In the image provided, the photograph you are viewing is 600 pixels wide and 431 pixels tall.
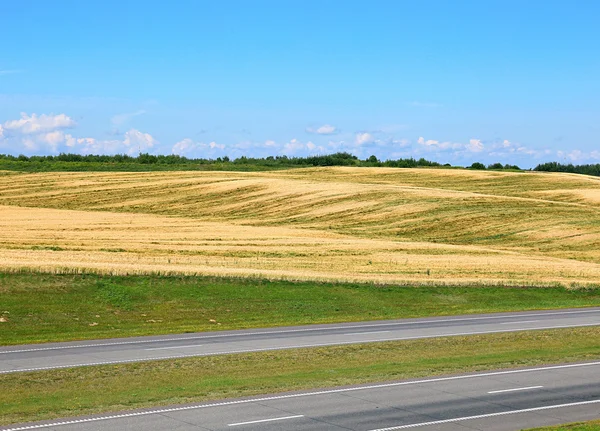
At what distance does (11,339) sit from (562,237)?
52120 mm

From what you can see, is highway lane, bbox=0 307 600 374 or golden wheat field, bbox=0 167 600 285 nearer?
highway lane, bbox=0 307 600 374

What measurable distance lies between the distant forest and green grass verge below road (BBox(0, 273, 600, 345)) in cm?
9823

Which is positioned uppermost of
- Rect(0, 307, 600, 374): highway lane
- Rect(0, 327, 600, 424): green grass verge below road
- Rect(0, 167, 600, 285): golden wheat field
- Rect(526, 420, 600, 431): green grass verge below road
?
Rect(0, 167, 600, 285): golden wheat field

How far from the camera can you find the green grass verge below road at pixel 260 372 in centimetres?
2409

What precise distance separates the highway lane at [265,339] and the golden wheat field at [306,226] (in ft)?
29.6

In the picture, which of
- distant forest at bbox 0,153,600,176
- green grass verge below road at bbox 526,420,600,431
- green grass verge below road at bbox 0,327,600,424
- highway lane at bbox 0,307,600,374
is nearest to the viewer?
green grass verge below road at bbox 526,420,600,431

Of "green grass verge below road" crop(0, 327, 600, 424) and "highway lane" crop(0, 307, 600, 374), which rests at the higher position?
"green grass verge below road" crop(0, 327, 600, 424)

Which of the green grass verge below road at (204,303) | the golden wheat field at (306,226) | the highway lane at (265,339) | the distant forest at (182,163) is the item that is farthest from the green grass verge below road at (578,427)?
the distant forest at (182,163)

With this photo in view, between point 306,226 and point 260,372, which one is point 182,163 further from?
point 260,372

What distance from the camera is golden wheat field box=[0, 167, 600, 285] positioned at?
55594 mm

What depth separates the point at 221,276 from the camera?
160 ft

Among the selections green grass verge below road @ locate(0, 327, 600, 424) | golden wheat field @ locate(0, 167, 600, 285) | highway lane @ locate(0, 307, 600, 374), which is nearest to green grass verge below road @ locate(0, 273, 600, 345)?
golden wheat field @ locate(0, 167, 600, 285)

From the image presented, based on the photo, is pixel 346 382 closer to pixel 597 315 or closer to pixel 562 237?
pixel 597 315

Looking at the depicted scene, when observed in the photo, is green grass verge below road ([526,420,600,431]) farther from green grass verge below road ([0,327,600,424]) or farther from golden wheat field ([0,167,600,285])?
golden wheat field ([0,167,600,285])
